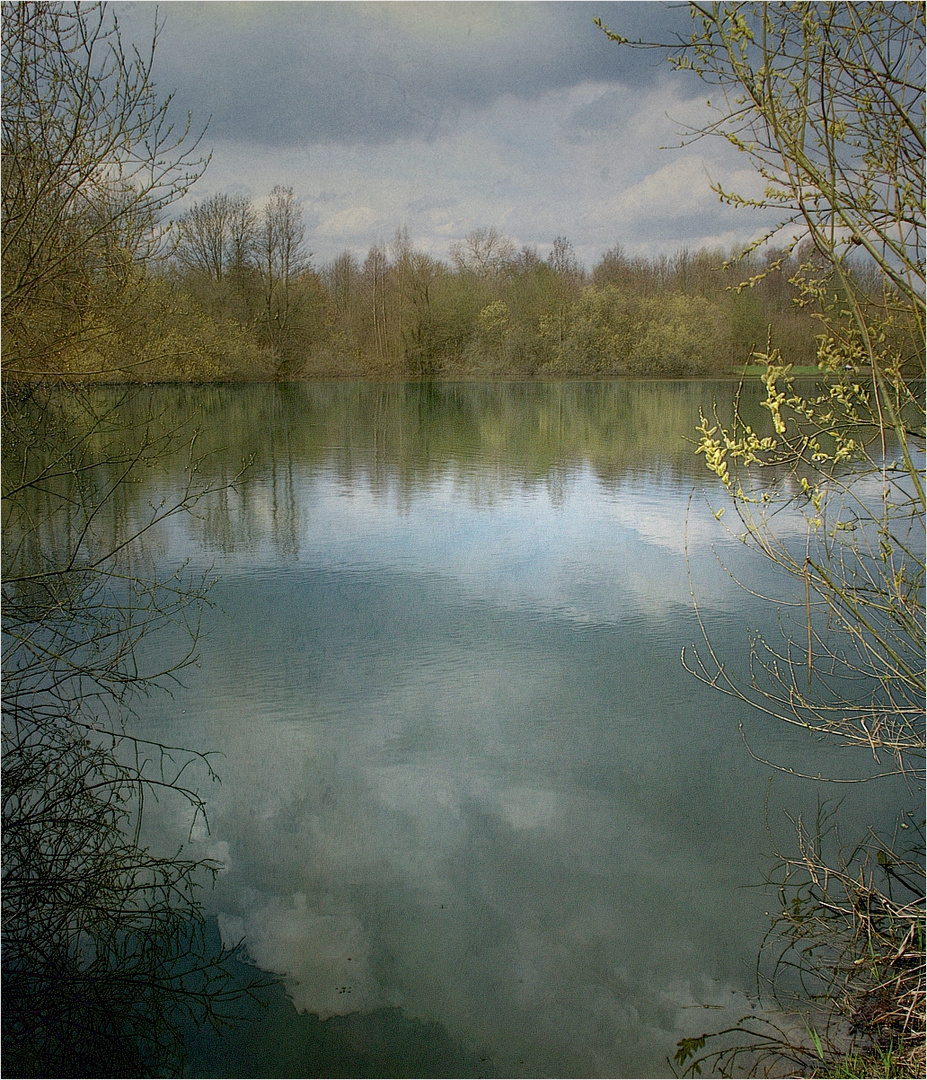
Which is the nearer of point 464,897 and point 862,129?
point 862,129

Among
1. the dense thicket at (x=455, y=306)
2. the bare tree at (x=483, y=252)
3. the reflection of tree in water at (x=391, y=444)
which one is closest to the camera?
the reflection of tree in water at (x=391, y=444)

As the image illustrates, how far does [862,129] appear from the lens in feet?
7.98

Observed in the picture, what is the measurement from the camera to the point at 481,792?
146 inches

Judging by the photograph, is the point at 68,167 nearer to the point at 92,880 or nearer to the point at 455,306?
the point at 92,880

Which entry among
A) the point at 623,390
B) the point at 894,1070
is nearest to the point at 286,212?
the point at 623,390

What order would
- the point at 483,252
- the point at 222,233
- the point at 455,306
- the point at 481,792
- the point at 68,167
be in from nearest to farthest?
the point at 481,792 → the point at 68,167 → the point at 222,233 → the point at 455,306 → the point at 483,252

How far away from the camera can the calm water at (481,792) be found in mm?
Answer: 2570

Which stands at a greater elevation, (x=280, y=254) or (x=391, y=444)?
(x=280, y=254)

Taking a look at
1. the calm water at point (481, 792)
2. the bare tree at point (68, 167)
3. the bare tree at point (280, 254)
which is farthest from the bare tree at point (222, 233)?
the bare tree at point (68, 167)

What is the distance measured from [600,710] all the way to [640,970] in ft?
5.91

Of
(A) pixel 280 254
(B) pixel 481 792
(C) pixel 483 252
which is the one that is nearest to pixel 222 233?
(A) pixel 280 254

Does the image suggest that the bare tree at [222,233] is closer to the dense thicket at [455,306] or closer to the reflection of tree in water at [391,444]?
the dense thicket at [455,306]

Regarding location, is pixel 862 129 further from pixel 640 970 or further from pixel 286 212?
pixel 286 212

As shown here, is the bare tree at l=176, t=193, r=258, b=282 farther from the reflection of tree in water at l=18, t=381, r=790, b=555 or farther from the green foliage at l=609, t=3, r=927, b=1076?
the green foliage at l=609, t=3, r=927, b=1076
